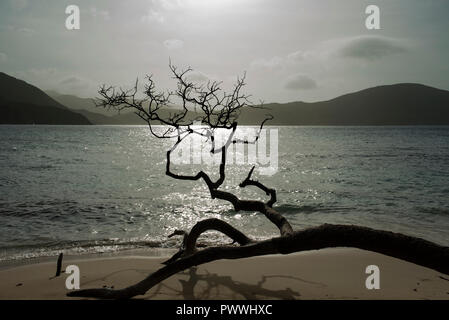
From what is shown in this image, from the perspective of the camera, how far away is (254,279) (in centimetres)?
829

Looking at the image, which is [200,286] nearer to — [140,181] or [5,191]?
[5,191]

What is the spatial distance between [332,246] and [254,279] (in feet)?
11.4

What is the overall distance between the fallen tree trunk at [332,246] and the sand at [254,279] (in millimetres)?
1039

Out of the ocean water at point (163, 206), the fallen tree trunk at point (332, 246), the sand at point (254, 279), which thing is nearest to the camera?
the fallen tree trunk at point (332, 246)

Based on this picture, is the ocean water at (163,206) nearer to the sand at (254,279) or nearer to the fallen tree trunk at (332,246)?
the sand at (254,279)

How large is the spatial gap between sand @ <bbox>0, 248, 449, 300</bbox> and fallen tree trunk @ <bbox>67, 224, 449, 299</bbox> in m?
1.04

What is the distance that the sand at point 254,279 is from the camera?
736 centimetres

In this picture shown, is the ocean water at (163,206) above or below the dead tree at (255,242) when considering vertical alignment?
below

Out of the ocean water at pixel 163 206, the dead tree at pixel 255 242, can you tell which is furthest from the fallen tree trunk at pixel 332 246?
the ocean water at pixel 163 206

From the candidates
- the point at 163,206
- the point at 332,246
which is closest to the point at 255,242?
the point at 332,246

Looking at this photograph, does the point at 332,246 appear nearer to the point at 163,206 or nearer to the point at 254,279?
the point at 254,279

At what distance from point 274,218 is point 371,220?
1184 cm

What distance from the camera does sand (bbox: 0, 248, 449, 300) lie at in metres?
7.36
